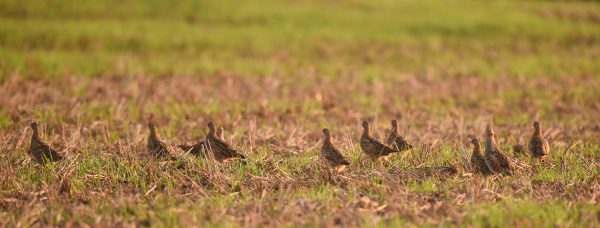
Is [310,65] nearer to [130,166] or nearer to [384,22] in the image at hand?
[384,22]

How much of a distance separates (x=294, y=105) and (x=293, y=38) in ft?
38.7

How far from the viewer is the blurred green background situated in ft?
81.5

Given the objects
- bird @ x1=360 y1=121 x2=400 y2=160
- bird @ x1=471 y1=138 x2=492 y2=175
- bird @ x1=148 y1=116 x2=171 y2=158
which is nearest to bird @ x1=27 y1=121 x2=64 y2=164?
bird @ x1=148 y1=116 x2=171 y2=158

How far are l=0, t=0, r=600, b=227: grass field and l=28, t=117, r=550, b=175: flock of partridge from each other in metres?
0.15

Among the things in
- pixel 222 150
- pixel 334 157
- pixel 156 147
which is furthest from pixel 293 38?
pixel 334 157

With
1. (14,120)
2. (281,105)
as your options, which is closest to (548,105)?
(281,105)

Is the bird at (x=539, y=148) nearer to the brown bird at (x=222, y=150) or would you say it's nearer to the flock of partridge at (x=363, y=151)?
the flock of partridge at (x=363, y=151)

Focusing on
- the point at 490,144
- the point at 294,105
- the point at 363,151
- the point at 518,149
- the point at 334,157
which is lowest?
the point at 294,105

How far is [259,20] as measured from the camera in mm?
32938

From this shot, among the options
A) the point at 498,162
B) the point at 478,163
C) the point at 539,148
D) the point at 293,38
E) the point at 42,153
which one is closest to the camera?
the point at 498,162

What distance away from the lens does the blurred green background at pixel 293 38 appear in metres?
24.8

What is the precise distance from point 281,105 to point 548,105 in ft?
20.1

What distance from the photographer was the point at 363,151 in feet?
35.7

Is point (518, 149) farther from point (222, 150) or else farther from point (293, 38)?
point (293, 38)
